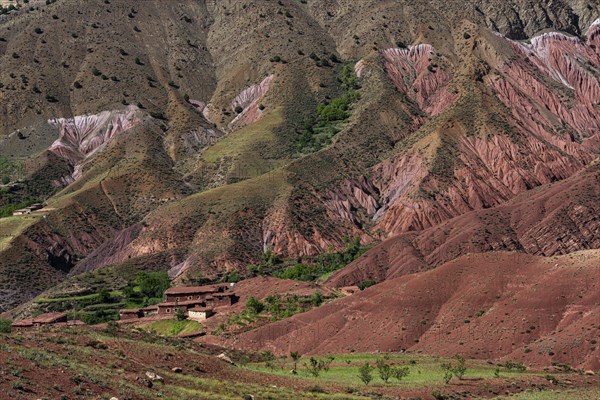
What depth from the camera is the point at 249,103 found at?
194375mm

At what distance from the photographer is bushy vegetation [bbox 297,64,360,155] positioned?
171875 mm

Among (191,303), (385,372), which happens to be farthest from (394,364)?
(191,303)

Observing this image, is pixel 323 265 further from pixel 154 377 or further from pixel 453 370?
pixel 154 377

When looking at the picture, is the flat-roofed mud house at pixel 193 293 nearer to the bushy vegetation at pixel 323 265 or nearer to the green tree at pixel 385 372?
the bushy vegetation at pixel 323 265

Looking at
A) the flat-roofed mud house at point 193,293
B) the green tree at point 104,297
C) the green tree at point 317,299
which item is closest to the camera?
the green tree at point 317,299

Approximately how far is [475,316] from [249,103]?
380 ft

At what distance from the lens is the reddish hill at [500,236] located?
398 ft

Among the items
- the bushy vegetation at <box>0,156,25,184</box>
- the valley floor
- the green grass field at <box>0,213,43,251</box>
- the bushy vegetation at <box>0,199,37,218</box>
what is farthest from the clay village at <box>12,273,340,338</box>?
the bushy vegetation at <box>0,156,25,184</box>

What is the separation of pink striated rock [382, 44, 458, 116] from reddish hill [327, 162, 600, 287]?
55.0 meters

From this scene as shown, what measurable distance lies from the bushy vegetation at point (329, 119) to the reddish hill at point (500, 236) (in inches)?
1734

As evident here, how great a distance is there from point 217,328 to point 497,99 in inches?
3736

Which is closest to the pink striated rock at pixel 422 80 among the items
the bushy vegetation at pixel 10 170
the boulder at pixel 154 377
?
the bushy vegetation at pixel 10 170

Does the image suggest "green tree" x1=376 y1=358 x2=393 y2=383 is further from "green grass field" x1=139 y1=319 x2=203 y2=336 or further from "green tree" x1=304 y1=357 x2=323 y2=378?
"green grass field" x1=139 y1=319 x2=203 y2=336

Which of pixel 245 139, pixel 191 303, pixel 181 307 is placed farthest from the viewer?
pixel 245 139
